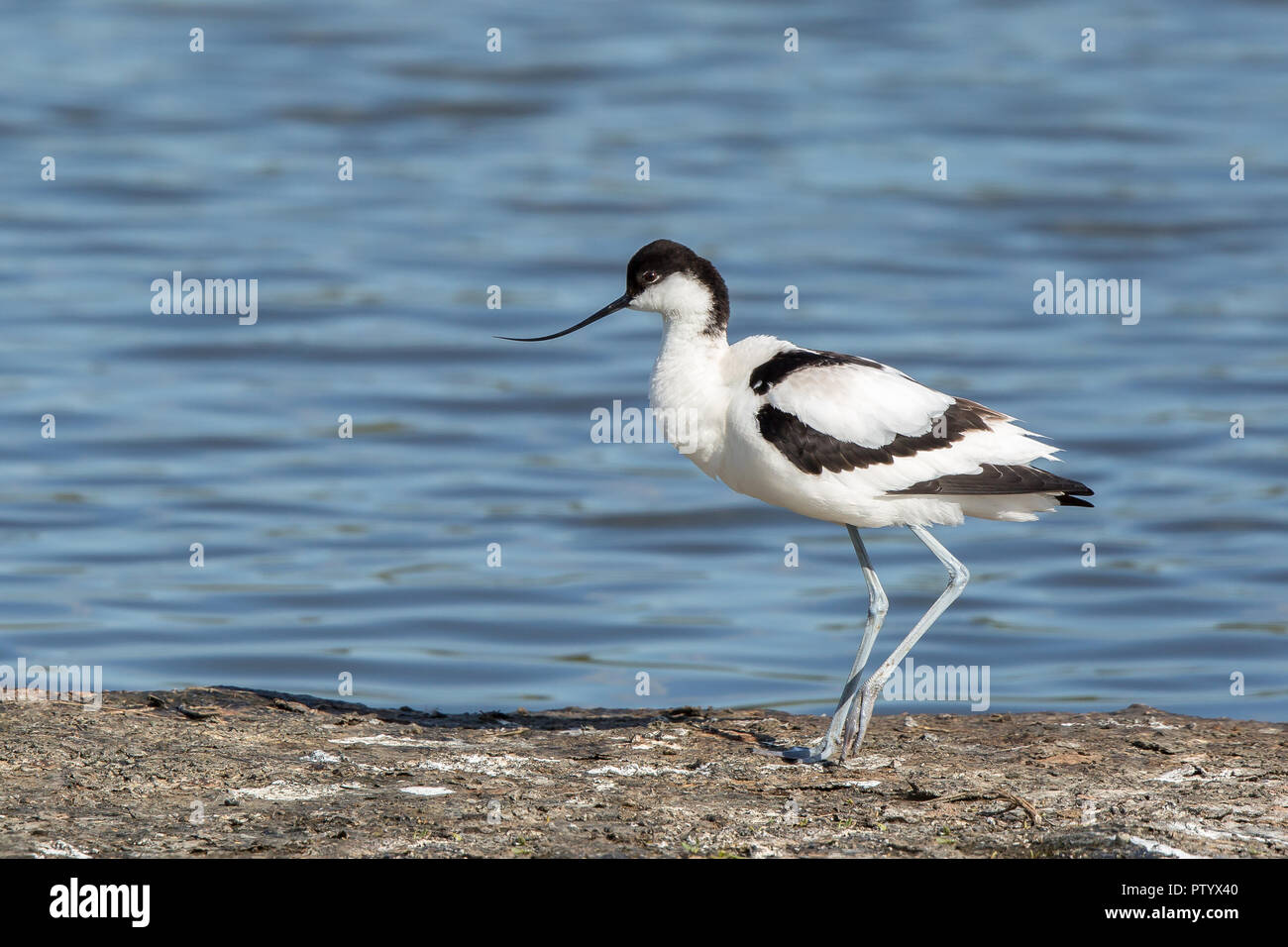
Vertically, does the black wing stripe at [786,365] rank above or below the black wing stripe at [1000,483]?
above

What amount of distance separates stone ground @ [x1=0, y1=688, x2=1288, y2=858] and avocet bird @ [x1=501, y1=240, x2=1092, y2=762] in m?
0.65

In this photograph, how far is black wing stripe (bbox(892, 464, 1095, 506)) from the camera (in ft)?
23.8

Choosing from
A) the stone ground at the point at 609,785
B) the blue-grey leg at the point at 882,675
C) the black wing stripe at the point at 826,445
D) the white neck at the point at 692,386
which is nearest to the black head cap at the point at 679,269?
the white neck at the point at 692,386

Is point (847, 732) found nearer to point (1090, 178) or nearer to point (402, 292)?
point (402, 292)

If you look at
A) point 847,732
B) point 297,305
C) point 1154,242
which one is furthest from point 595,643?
point 1154,242

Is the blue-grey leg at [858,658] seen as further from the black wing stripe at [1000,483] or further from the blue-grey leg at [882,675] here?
the black wing stripe at [1000,483]

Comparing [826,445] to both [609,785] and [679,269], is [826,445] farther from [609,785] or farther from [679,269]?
[609,785]

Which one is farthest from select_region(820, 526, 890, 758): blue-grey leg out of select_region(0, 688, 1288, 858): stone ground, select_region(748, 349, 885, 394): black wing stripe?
select_region(748, 349, 885, 394): black wing stripe

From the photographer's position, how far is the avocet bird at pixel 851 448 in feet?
23.7

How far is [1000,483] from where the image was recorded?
726 centimetres

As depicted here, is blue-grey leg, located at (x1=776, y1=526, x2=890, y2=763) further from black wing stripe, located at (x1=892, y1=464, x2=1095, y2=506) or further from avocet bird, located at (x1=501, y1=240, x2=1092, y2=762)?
black wing stripe, located at (x1=892, y1=464, x2=1095, y2=506)

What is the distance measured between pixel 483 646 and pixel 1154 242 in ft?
42.6

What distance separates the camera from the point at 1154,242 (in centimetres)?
2145

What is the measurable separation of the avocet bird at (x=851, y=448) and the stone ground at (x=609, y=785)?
2.14ft
